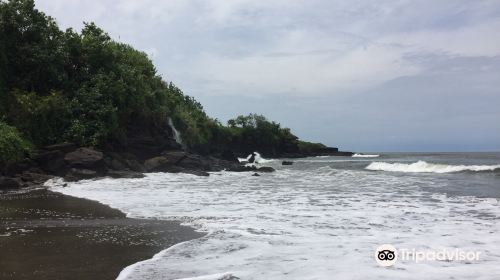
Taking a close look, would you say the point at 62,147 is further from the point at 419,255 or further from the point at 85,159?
the point at 419,255

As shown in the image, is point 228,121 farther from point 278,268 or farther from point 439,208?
point 278,268

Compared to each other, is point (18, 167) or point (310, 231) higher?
point (18, 167)

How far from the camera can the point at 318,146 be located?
9019 cm

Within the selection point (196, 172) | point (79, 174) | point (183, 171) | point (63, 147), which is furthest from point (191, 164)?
point (79, 174)

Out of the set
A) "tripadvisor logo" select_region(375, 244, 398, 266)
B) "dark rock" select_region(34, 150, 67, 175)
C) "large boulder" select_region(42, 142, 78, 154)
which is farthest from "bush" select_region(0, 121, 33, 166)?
"tripadvisor logo" select_region(375, 244, 398, 266)

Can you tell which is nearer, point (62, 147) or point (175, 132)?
point (62, 147)

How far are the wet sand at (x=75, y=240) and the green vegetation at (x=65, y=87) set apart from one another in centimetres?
1055

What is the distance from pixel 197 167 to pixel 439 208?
68.5ft

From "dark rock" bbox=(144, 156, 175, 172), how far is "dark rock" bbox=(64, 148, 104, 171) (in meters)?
4.42

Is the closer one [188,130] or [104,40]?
[104,40]

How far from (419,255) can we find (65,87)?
26.7 meters

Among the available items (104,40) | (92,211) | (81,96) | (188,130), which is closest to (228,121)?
(188,130)

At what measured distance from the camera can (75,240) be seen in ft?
26.7

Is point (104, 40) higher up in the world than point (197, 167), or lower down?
higher up
